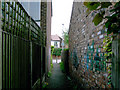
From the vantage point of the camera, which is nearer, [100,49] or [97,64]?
[100,49]

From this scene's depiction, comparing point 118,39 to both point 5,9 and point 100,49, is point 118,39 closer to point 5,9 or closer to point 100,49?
point 100,49

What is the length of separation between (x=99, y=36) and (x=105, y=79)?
33.5 inches

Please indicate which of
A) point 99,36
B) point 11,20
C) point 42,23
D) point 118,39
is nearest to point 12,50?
point 11,20

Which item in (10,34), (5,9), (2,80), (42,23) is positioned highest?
(42,23)

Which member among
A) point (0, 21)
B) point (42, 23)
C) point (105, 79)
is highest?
point (42, 23)

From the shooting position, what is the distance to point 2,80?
1.48 m

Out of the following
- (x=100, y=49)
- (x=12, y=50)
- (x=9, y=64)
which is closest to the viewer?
(x=9, y=64)

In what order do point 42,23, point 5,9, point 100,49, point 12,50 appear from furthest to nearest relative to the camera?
point 42,23
point 100,49
point 12,50
point 5,9

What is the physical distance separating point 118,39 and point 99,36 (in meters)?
1.29

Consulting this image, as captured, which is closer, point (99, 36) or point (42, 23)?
point (99, 36)

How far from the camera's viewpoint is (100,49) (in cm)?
229

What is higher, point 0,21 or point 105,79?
point 0,21

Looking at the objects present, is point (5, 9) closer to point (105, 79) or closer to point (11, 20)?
point (11, 20)

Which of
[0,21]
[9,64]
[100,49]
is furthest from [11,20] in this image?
[100,49]
